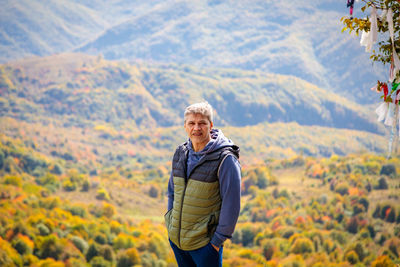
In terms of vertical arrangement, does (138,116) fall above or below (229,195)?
above

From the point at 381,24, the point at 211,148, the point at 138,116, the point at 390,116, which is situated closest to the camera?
the point at 211,148

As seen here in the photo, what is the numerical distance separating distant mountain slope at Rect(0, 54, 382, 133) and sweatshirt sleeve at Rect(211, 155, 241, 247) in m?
153

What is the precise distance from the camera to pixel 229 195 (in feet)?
10.3

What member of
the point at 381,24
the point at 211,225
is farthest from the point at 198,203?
the point at 381,24

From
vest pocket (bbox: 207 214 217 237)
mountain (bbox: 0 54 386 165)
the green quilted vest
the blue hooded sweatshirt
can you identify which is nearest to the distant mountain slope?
mountain (bbox: 0 54 386 165)

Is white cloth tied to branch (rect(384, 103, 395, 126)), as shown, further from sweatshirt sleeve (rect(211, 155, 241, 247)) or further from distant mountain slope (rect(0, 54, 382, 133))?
distant mountain slope (rect(0, 54, 382, 133))

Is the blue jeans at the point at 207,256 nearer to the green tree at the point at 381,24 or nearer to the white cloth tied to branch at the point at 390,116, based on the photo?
the white cloth tied to branch at the point at 390,116

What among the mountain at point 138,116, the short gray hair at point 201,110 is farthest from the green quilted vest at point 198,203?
the mountain at point 138,116

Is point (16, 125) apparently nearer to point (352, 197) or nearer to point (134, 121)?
point (134, 121)

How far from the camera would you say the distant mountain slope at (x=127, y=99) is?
525 feet

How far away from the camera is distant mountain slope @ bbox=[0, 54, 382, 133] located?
525ft

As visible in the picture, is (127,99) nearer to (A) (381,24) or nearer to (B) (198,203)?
(A) (381,24)

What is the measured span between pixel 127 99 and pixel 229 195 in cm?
17803

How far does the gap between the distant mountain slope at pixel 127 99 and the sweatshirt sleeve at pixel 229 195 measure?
501ft
